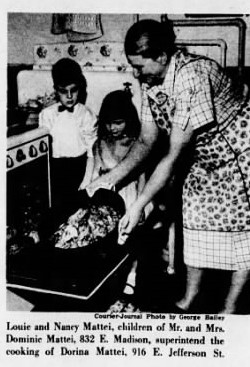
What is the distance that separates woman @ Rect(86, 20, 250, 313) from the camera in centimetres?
113

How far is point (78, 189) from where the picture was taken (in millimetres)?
1199

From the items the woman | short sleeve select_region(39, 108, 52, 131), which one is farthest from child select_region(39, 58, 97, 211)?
the woman

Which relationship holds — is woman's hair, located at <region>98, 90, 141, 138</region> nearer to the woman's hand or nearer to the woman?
the woman

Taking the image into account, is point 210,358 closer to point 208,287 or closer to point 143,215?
point 208,287

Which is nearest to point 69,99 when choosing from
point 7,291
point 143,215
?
point 143,215

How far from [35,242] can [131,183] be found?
23 centimetres

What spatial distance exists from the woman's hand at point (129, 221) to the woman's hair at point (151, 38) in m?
0.31

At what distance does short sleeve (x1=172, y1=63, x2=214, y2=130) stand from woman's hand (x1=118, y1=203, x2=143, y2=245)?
0.19 m

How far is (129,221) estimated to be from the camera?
3.89ft

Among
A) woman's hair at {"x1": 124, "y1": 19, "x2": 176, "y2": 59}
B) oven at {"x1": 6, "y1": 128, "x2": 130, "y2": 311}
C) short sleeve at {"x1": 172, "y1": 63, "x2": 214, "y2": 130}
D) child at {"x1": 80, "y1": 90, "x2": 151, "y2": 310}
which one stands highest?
woman's hair at {"x1": 124, "y1": 19, "x2": 176, "y2": 59}

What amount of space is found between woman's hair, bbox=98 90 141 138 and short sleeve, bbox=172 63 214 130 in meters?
0.09

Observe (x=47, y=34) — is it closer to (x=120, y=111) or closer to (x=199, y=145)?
(x=120, y=111)

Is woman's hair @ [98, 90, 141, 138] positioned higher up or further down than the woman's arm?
higher up

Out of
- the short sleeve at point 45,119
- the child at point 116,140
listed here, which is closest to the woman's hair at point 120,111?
the child at point 116,140
